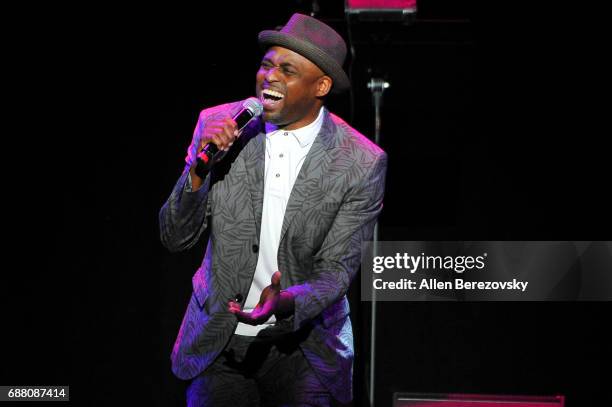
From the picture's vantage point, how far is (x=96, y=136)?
4.13 metres

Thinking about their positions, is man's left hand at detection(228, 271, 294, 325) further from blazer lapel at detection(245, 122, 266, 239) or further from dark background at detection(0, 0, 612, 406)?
dark background at detection(0, 0, 612, 406)

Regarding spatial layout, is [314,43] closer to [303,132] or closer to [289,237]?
[303,132]

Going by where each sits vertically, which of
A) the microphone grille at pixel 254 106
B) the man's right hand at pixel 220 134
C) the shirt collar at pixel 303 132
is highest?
the shirt collar at pixel 303 132

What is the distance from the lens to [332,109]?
4.08 m

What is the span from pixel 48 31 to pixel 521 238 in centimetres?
239

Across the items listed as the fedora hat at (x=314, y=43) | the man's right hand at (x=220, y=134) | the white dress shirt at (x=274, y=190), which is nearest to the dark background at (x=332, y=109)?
the fedora hat at (x=314, y=43)

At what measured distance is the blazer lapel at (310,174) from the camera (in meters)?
2.87

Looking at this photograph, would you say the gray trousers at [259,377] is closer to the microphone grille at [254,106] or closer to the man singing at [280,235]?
the man singing at [280,235]

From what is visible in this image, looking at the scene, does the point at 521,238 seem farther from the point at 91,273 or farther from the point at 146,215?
the point at 91,273

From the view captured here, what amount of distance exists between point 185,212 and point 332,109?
1489mm

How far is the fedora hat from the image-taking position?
2.90m

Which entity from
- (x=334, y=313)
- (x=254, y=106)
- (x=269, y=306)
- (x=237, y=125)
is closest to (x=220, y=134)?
(x=237, y=125)

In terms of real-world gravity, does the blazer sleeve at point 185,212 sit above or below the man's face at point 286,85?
below

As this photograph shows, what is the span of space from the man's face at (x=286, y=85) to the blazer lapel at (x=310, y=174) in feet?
0.39
